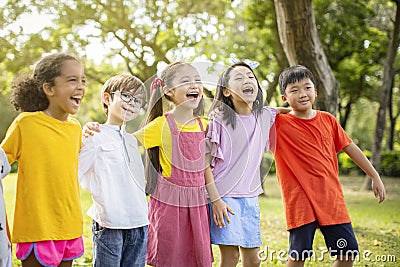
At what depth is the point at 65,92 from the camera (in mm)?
2594

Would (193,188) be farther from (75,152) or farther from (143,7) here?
(143,7)

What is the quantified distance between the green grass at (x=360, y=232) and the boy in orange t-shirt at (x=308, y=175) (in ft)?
4.57

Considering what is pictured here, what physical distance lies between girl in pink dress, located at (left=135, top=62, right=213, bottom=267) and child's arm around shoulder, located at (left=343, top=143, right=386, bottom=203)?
40.7 inches

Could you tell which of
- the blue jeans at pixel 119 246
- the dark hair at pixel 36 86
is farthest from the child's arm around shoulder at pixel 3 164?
the blue jeans at pixel 119 246

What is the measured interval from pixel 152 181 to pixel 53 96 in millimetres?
696

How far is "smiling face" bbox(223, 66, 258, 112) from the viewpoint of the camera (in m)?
3.06

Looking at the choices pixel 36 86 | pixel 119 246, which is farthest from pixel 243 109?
pixel 36 86

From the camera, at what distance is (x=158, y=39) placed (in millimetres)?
11242

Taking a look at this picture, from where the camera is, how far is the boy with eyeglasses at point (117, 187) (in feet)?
8.93

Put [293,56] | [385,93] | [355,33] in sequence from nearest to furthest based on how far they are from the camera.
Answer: [293,56], [385,93], [355,33]

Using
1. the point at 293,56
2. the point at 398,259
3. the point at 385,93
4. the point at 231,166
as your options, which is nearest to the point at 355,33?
the point at 385,93

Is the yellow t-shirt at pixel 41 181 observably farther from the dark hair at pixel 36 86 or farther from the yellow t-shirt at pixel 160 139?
the yellow t-shirt at pixel 160 139

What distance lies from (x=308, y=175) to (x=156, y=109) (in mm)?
954

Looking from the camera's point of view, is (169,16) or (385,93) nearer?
(169,16)
